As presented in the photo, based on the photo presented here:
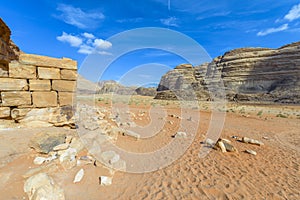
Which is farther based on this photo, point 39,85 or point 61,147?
point 39,85

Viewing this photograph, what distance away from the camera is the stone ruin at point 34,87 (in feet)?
14.6

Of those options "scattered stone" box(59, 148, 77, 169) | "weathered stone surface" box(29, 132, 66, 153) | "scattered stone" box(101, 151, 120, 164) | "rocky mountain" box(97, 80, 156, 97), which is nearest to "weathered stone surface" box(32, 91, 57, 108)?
"weathered stone surface" box(29, 132, 66, 153)

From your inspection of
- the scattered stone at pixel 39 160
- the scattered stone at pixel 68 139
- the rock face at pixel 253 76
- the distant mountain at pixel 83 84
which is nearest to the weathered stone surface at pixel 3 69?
the distant mountain at pixel 83 84

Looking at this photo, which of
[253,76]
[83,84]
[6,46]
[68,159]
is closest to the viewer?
[68,159]

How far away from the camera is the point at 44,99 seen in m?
5.05

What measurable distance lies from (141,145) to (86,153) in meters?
2.19

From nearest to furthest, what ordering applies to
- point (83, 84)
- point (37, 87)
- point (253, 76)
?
point (37, 87) < point (83, 84) < point (253, 76)

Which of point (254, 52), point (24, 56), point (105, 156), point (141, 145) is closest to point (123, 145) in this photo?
point (141, 145)

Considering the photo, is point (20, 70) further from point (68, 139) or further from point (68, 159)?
point (68, 159)

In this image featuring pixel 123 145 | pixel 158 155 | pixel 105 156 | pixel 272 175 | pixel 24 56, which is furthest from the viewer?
pixel 123 145

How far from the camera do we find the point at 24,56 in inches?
181

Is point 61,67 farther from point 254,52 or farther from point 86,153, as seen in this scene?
point 254,52

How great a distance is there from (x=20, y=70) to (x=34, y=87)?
62 centimetres

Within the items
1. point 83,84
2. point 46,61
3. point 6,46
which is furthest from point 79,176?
point 83,84
